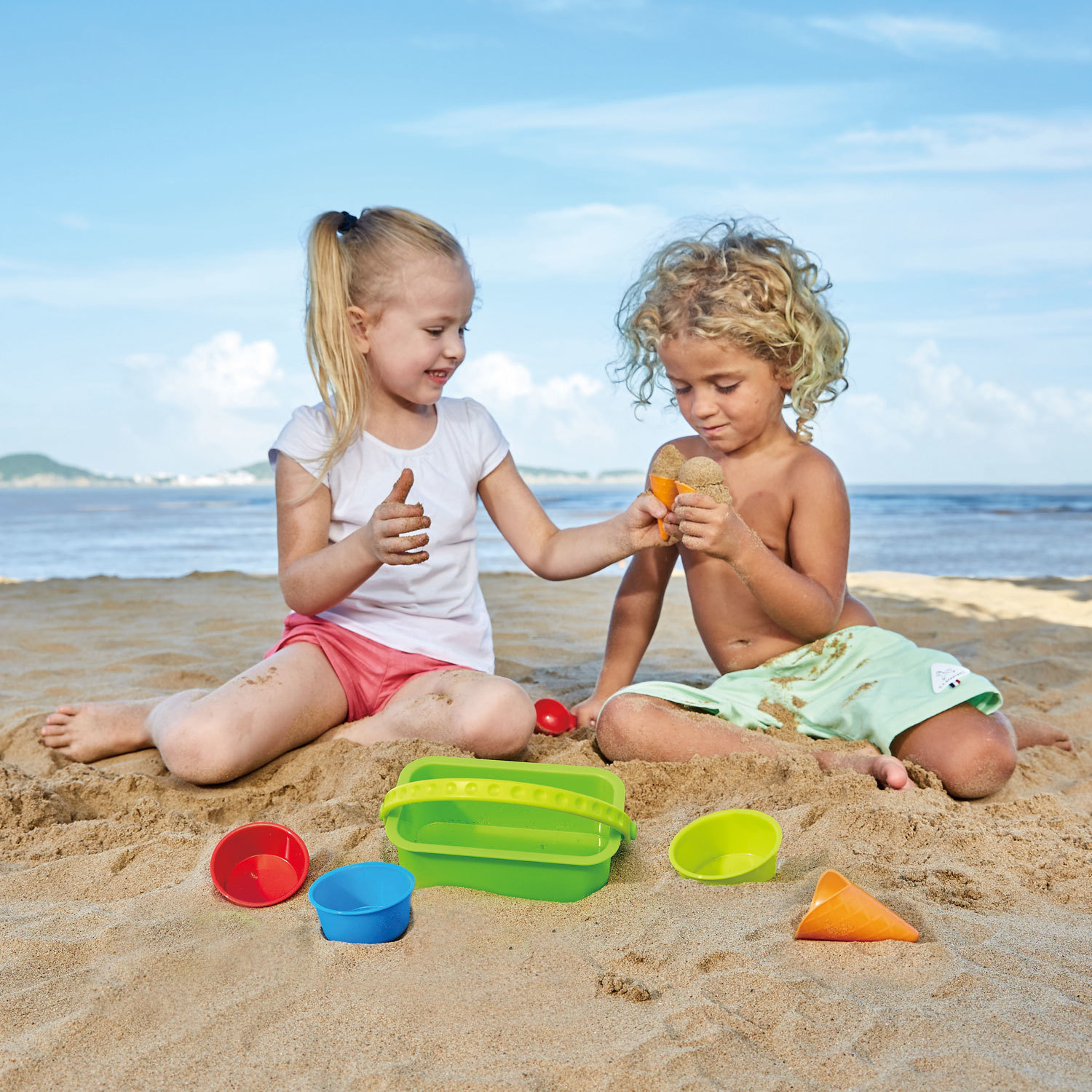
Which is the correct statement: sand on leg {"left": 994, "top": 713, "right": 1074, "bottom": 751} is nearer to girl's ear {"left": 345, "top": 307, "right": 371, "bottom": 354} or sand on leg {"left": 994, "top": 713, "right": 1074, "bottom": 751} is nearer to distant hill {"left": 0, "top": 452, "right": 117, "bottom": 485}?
girl's ear {"left": 345, "top": 307, "right": 371, "bottom": 354}

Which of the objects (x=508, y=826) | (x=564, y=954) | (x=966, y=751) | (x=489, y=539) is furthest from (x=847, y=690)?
(x=489, y=539)

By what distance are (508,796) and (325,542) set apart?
4.60ft

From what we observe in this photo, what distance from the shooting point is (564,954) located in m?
1.39

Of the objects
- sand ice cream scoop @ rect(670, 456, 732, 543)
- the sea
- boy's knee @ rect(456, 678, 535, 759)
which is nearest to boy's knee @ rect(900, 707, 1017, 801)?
sand ice cream scoop @ rect(670, 456, 732, 543)

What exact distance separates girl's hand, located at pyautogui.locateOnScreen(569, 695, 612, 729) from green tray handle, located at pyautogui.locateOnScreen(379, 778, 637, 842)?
1222 millimetres

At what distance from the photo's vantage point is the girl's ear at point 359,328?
2.67 metres

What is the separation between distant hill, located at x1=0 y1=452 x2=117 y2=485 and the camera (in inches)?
2055

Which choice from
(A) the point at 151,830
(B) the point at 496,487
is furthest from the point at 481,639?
(A) the point at 151,830

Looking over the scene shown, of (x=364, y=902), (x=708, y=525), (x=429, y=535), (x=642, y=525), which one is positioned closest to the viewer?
(x=364, y=902)

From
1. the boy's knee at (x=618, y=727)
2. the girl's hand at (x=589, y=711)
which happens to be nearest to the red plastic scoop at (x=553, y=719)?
the girl's hand at (x=589, y=711)

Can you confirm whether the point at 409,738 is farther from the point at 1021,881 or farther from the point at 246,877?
the point at 1021,881

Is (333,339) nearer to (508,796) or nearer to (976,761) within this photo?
(508,796)

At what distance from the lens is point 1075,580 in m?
6.27

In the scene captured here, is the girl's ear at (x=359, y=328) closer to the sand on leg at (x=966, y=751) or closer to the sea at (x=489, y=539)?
the sand on leg at (x=966, y=751)
